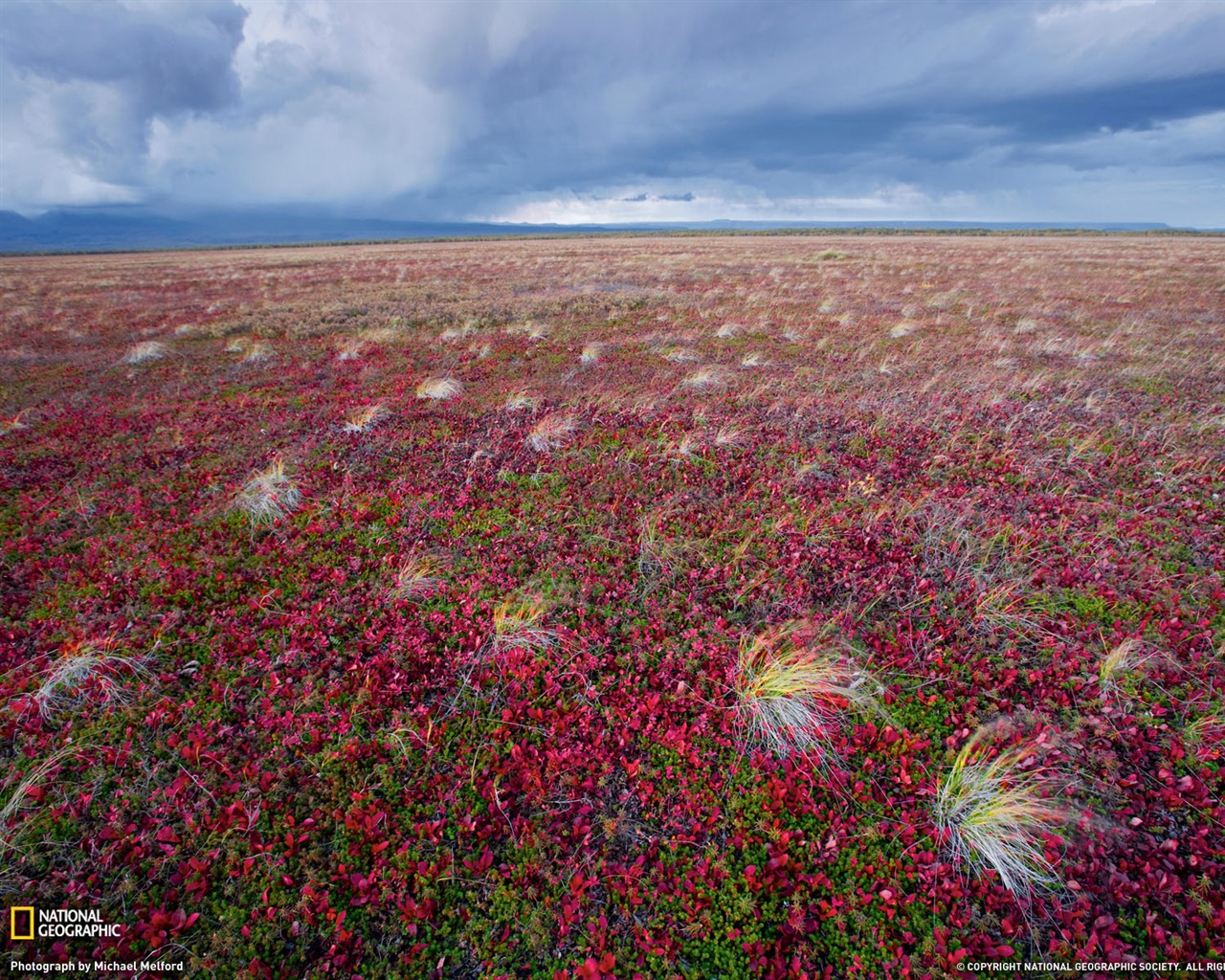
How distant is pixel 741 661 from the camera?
16.5 feet

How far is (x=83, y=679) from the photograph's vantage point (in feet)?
16.1

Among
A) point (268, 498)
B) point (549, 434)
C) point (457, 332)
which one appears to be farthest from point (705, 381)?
point (457, 332)

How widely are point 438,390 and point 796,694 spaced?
10.6m

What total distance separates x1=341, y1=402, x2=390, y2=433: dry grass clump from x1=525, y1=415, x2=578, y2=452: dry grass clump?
134 inches

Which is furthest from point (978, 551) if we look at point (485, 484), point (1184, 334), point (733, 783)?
point (1184, 334)

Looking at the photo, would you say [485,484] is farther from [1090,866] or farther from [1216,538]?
[1216,538]

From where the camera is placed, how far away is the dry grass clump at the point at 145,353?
16203mm

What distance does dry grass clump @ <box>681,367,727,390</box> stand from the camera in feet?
42.5

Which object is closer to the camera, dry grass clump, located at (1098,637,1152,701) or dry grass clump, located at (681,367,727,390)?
dry grass clump, located at (1098,637,1152,701)

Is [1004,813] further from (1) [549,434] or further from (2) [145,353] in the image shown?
(2) [145,353]

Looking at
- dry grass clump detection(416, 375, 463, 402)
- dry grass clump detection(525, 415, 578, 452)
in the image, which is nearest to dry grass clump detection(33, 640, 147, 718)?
dry grass clump detection(525, 415, 578, 452)

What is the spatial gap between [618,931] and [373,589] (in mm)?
4435

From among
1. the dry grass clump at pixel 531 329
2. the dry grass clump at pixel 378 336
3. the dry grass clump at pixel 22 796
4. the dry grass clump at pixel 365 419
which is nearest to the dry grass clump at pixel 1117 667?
the dry grass clump at pixel 22 796

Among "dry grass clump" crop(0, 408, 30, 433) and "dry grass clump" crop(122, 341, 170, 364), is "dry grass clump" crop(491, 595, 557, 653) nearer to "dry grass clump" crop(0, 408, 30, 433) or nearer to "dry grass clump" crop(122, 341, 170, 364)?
"dry grass clump" crop(0, 408, 30, 433)
